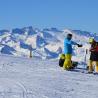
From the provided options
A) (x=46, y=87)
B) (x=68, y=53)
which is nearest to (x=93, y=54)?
(x=68, y=53)

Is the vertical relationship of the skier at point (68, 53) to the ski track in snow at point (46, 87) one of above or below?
above

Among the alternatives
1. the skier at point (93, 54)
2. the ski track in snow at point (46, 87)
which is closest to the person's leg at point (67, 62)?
the skier at point (93, 54)

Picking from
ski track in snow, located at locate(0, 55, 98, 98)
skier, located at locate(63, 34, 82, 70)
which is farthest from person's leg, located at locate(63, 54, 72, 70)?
ski track in snow, located at locate(0, 55, 98, 98)

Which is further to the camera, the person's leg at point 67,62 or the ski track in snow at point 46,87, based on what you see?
the person's leg at point 67,62

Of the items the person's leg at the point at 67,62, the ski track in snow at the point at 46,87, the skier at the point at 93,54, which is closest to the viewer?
the ski track in snow at the point at 46,87

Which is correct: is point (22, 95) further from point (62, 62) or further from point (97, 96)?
point (62, 62)

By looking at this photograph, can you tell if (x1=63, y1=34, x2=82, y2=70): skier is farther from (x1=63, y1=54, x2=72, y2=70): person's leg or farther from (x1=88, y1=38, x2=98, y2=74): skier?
(x1=88, y1=38, x2=98, y2=74): skier

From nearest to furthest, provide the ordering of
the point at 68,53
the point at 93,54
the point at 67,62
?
the point at 93,54
the point at 67,62
the point at 68,53

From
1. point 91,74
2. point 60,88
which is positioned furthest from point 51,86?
point 91,74

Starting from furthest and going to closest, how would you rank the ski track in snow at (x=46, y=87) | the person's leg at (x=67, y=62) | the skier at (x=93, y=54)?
the person's leg at (x=67, y=62) < the skier at (x=93, y=54) < the ski track in snow at (x=46, y=87)

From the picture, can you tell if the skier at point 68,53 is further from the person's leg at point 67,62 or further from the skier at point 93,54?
the skier at point 93,54

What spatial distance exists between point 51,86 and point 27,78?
2048mm

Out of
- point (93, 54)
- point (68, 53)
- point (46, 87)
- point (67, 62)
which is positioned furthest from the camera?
point (68, 53)

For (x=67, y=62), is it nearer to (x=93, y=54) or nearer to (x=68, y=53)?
(x=68, y=53)
